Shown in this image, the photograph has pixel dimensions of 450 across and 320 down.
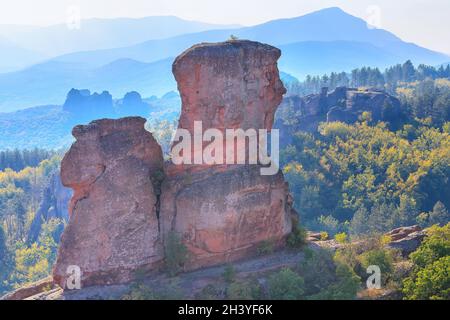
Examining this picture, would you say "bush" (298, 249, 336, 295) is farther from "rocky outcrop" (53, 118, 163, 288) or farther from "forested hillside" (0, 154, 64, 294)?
"forested hillside" (0, 154, 64, 294)

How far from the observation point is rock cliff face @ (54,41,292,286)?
20672mm

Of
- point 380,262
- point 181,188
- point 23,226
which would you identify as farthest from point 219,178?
point 23,226

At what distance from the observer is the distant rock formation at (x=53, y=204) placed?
230 ft

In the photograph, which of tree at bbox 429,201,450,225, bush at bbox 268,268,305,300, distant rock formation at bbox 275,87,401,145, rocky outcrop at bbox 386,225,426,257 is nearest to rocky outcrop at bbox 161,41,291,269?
bush at bbox 268,268,305,300

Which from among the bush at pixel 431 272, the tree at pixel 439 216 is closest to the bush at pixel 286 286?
the bush at pixel 431 272

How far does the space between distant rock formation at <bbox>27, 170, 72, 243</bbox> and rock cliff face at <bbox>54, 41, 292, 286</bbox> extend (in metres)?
50.3

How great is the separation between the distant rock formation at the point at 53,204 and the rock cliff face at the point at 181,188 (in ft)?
165

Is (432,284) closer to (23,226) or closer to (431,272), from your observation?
(431,272)

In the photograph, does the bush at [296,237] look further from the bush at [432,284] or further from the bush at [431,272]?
the bush at [432,284]

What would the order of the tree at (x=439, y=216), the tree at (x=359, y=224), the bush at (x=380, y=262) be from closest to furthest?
the bush at (x=380, y=262) < the tree at (x=359, y=224) < the tree at (x=439, y=216)

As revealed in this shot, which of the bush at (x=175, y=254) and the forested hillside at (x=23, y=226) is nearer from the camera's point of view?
the bush at (x=175, y=254)

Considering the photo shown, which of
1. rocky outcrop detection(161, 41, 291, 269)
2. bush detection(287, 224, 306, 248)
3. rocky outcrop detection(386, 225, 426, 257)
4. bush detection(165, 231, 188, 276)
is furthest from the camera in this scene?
rocky outcrop detection(386, 225, 426, 257)
